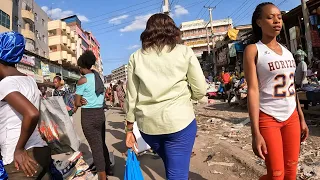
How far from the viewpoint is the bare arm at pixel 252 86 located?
223 cm

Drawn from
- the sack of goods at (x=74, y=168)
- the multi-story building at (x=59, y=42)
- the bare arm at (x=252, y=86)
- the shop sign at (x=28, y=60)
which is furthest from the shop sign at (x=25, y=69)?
the bare arm at (x=252, y=86)

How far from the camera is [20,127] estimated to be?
191cm

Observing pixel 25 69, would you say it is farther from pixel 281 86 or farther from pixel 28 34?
pixel 281 86

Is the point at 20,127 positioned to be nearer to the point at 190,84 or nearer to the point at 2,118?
the point at 2,118

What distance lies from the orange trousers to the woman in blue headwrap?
5.49 feet

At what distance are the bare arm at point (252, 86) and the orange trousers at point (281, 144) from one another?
0.13 metres

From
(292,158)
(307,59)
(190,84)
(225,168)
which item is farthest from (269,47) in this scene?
(307,59)

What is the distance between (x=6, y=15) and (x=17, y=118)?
123 ft

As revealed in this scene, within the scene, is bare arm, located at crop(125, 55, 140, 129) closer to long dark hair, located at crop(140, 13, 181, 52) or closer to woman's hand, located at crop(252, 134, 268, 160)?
long dark hair, located at crop(140, 13, 181, 52)

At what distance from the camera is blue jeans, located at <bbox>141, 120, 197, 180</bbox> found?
222cm

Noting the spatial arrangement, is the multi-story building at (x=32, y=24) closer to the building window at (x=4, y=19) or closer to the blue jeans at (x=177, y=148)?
the building window at (x=4, y=19)

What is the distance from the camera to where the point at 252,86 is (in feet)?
7.51

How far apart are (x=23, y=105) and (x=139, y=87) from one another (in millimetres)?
854

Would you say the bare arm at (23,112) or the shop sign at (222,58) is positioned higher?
the shop sign at (222,58)
